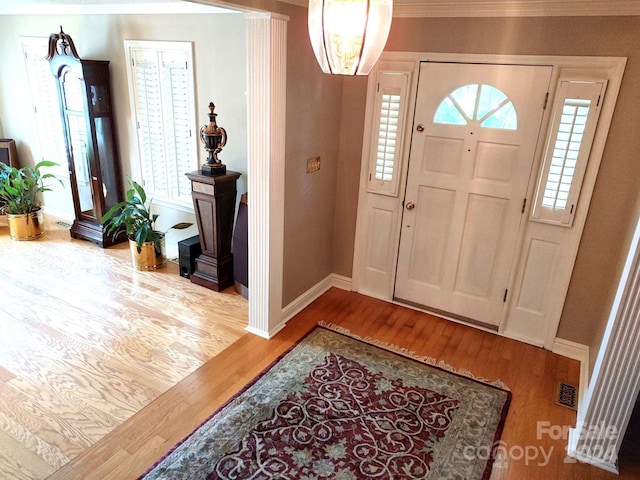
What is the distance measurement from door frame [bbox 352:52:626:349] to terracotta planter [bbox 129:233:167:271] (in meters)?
1.86

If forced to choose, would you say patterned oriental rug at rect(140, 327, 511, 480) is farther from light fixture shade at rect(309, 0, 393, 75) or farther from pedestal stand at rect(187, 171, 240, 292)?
light fixture shade at rect(309, 0, 393, 75)

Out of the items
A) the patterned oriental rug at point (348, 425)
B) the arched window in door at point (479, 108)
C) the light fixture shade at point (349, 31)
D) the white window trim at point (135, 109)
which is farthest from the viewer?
the white window trim at point (135, 109)

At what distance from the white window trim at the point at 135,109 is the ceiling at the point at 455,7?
26cm

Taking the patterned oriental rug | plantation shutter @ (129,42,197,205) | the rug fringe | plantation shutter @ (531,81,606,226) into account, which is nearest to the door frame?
plantation shutter @ (531,81,606,226)

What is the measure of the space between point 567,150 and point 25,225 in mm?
5100

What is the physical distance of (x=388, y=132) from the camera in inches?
134

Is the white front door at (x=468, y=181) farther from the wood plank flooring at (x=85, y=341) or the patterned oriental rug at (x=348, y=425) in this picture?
the wood plank flooring at (x=85, y=341)


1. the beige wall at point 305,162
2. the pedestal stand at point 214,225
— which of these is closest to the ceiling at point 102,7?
the beige wall at point 305,162

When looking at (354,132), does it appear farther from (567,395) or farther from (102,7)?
(102,7)

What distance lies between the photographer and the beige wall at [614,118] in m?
2.57

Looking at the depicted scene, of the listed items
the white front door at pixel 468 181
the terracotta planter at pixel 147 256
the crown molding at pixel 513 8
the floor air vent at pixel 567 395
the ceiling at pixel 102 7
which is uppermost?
the ceiling at pixel 102 7

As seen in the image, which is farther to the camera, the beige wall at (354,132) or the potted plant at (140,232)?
the potted plant at (140,232)

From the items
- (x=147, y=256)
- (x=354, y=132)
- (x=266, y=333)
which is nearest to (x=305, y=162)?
(x=354, y=132)

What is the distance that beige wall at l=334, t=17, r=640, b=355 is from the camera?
8.45 feet
